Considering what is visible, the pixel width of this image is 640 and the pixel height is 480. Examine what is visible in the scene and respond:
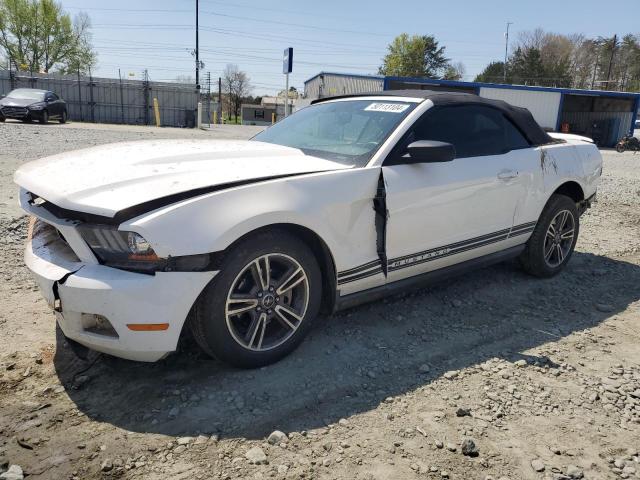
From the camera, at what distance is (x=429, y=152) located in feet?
10.9

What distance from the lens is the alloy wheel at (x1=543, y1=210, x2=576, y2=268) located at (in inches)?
190

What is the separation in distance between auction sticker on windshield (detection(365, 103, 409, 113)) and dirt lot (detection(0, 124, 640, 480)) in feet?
4.82

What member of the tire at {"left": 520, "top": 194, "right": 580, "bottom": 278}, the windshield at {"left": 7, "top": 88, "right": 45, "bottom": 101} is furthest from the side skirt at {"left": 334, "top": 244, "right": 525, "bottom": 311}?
the windshield at {"left": 7, "top": 88, "right": 45, "bottom": 101}

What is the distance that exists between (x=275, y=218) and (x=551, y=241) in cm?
313

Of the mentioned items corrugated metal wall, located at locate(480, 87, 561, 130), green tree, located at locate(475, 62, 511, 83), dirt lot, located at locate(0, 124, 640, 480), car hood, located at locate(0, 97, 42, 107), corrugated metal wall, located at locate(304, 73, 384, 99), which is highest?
green tree, located at locate(475, 62, 511, 83)

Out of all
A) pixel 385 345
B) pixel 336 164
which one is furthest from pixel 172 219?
pixel 385 345

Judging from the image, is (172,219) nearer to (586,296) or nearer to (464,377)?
(464,377)

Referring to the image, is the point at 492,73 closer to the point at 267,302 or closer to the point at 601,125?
the point at 601,125

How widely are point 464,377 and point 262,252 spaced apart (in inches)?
55.4

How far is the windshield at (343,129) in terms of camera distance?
3.49 m

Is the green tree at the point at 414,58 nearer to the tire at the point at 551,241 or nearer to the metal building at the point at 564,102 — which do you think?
the metal building at the point at 564,102

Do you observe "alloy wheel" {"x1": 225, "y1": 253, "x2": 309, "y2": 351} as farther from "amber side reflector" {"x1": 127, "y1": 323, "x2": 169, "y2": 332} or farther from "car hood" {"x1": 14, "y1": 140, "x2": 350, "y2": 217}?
"car hood" {"x1": 14, "y1": 140, "x2": 350, "y2": 217}

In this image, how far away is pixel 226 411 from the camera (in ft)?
8.66

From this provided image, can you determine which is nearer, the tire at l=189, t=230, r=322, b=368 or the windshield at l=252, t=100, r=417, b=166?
the tire at l=189, t=230, r=322, b=368
